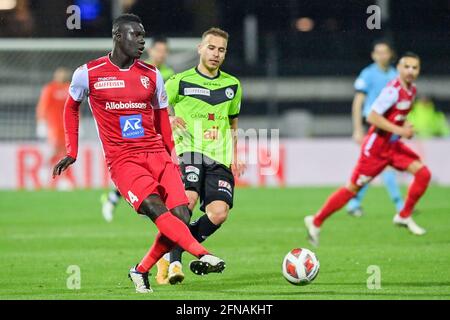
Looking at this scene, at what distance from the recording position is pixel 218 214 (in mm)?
9047

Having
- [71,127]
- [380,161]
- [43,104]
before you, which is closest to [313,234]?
[380,161]

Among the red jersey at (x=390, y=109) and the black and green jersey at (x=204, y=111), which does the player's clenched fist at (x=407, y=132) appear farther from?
the black and green jersey at (x=204, y=111)

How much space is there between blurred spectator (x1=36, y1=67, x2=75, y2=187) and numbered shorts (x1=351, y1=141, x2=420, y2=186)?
10.6 meters

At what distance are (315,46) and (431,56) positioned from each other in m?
2.96

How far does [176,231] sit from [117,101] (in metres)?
1.15

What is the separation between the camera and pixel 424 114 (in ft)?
87.7

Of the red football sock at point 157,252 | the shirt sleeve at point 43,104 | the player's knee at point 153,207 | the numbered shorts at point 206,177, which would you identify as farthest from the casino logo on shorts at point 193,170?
the shirt sleeve at point 43,104

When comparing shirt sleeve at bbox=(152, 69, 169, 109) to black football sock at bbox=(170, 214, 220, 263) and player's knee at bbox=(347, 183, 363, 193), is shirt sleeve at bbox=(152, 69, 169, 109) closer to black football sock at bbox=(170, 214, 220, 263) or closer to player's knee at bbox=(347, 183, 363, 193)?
black football sock at bbox=(170, 214, 220, 263)

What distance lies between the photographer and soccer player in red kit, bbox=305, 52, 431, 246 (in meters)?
11.9

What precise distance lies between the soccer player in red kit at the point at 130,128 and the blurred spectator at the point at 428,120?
1719 centimetres

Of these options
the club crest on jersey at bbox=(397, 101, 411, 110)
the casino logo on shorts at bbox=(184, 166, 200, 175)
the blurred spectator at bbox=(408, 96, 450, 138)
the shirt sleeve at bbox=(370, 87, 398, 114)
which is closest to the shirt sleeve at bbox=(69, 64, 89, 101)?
the casino logo on shorts at bbox=(184, 166, 200, 175)

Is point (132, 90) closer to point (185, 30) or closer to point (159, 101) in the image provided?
point (159, 101)
